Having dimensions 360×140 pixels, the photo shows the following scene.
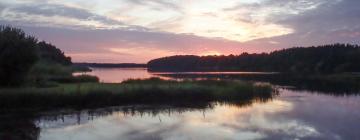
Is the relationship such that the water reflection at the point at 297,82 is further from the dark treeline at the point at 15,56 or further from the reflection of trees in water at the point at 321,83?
the dark treeline at the point at 15,56

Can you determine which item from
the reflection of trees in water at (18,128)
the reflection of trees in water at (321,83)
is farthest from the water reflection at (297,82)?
the reflection of trees in water at (18,128)

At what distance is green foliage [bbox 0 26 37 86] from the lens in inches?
1287

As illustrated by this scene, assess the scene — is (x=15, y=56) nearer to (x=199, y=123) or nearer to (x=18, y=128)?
(x=18, y=128)

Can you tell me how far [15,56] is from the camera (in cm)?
3297

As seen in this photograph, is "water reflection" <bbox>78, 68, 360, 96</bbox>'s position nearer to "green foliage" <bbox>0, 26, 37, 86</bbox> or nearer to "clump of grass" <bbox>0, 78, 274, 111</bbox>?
"clump of grass" <bbox>0, 78, 274, 111</bbox>

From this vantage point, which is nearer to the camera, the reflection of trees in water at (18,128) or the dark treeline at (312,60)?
the reflection of trees in water at (18,128)

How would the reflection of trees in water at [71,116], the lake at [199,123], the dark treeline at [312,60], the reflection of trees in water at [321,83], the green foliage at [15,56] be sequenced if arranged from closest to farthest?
the lake at [199,123]
the reflection of trees in water at [71,116]
the green foliage at [15,56]
the reflection of trees in water at [321,83]
the dark treeline at [312,60]

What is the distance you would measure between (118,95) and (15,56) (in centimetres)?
897

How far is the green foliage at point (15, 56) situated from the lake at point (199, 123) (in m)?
9.43

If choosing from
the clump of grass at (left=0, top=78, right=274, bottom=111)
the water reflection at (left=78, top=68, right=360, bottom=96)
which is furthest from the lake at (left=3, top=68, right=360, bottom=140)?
the water reflection at (left=78, top=68, right=360, bottom=96)

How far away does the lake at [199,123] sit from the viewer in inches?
786

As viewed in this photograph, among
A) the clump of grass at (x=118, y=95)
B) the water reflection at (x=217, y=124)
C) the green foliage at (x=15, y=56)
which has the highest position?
the green foliage at (x=15, y=56)

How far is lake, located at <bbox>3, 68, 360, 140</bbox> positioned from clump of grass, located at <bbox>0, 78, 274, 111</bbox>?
5.29 ft

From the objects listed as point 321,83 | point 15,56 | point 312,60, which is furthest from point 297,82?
point 312,60
